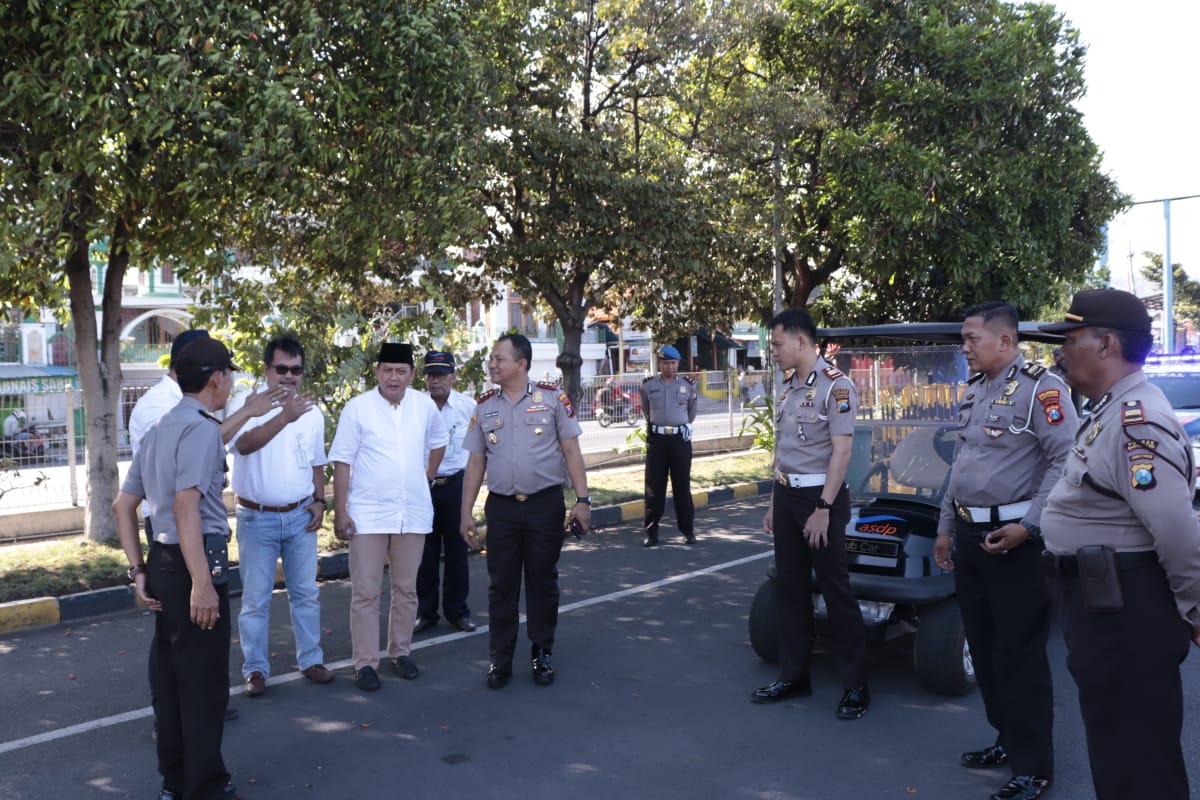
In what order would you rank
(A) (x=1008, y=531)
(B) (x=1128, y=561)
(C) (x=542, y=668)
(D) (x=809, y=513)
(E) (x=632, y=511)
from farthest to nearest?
(E) (x=632, y=511) < (C) (x=542, y=668) < (D) (x=809, y=513) < (A) (x=1008, y=531) < (B) (x=1128, y=561)

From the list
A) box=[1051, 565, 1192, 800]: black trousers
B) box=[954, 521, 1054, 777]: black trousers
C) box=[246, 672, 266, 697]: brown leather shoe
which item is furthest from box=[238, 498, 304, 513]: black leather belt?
box=[1051, 565, 1192, 800]: black trousers

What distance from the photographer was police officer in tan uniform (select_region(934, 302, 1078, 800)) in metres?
4.09

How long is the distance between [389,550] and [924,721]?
2985mm

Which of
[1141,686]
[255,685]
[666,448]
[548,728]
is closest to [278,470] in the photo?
[255,685]

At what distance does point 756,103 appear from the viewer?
13.1 m

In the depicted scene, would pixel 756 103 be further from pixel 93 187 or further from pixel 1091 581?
pixel 1091 581

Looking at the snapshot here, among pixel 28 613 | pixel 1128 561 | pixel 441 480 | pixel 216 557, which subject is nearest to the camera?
pixel 1128 561

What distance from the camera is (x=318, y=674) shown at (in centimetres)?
568

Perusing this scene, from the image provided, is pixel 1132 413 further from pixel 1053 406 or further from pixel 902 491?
pixel 902 491

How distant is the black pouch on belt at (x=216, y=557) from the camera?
12.7ft

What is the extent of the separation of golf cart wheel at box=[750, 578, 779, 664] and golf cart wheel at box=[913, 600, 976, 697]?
2.54ft

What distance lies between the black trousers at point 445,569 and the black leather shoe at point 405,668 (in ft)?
3.20

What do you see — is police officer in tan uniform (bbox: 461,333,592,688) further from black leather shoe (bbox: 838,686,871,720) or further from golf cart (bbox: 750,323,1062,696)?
black leather shoe (bbox: 838,686,871,720)

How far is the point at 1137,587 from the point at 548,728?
2.85 m
